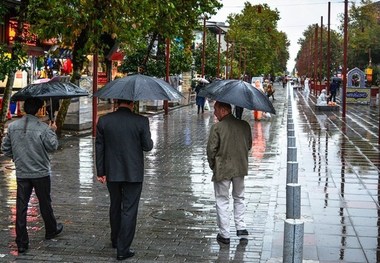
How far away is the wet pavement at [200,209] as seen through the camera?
666cm

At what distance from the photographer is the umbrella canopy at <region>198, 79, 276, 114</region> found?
267 inches

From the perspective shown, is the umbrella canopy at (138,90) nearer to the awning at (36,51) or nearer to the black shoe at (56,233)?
the black shoe at (56,233)

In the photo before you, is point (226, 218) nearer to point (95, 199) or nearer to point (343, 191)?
point (95, 199)

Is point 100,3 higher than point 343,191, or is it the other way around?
point 100,3

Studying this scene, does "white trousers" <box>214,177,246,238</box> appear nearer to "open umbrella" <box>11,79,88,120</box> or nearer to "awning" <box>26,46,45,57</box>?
"open umbrella" <box>11,79,88,120</box>

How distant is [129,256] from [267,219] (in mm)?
2437

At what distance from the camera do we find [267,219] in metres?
8.18

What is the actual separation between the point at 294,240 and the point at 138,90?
2762mm

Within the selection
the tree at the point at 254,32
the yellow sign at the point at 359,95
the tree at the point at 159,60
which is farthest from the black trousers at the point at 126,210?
the tree at the point at 254,32

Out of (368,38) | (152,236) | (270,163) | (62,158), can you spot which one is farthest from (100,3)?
(368,38)

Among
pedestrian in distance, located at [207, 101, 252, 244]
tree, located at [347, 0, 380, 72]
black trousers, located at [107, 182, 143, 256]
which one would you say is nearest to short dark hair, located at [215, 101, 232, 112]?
pedestrian in distance, located at [207, 101, 252, 244]

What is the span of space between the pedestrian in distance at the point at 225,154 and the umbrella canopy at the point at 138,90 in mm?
628

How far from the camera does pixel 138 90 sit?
635 centimetres

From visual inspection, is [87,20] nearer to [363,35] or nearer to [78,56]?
[78,56]
